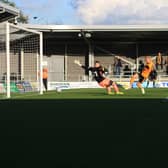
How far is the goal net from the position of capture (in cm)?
2473

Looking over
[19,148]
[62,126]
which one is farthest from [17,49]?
[19,148]

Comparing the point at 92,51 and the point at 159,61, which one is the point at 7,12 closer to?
the point at 159,61

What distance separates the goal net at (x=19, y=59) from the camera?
2473 cm

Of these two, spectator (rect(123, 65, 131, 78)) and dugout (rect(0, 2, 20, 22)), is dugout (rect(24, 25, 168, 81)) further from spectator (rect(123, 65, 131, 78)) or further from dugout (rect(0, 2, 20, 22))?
dugout (rect(0, 2, 20, 22))

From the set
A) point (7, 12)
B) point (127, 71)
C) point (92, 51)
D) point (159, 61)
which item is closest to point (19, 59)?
point (92, 51)

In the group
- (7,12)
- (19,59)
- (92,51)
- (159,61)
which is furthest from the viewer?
(92,51)

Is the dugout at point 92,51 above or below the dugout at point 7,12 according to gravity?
below

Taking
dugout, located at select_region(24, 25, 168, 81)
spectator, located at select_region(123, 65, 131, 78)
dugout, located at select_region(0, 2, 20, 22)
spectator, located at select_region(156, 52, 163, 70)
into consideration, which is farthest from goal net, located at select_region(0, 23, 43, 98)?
spectator, located at select_region(156, 52, 163, 70)

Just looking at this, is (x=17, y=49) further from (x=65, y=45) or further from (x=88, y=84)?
(x=65, y=45)

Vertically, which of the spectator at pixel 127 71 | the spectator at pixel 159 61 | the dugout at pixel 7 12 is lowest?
the spectator at pixel 127 71

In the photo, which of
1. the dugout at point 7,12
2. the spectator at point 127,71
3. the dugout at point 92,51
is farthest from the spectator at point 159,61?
the dugout at point 7,12

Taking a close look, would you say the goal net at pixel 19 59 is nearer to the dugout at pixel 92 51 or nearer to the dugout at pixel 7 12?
the dugout at pixel 7 12

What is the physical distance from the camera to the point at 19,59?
141 ft

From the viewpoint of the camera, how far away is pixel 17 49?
37.3m
